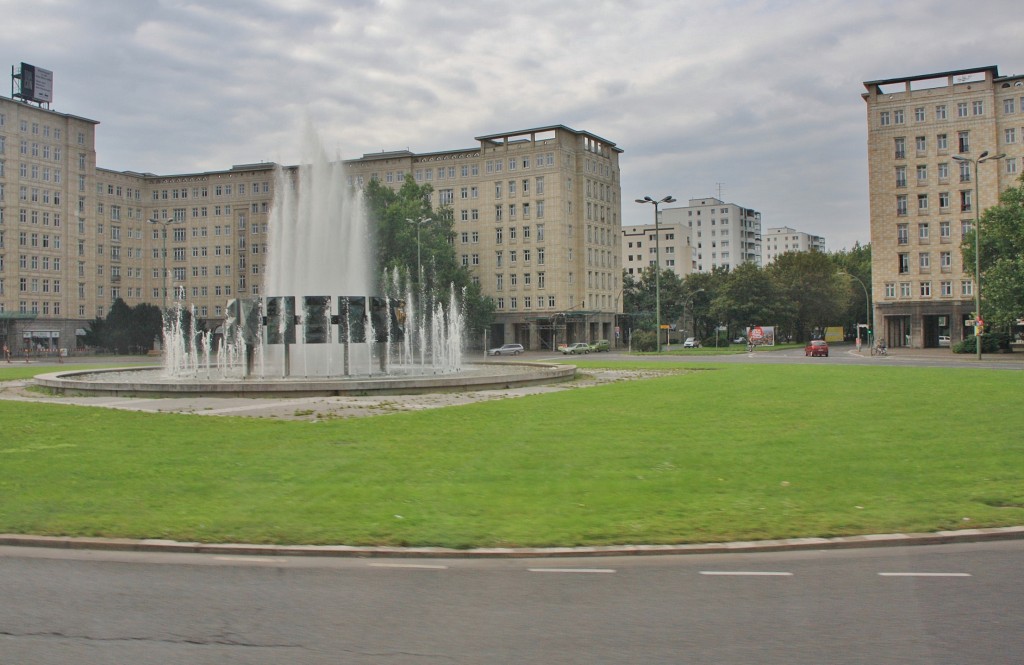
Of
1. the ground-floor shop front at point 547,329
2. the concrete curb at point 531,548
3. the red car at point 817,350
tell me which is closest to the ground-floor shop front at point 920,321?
the red car at point 817,350

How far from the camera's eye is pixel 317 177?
120ft

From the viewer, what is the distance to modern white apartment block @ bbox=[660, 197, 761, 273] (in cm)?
17588

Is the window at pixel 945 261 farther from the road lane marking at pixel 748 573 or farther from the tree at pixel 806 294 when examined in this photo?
the road lane marking at pixel 748 573

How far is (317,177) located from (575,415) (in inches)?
895

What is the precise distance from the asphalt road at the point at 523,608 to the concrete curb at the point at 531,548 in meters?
0.14

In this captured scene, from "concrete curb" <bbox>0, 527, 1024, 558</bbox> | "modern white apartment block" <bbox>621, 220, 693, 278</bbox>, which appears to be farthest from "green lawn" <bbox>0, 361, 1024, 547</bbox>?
"modern white apartment block" <bbox>621, 220, 693, 278</bbox>

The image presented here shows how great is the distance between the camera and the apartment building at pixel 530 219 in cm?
9294

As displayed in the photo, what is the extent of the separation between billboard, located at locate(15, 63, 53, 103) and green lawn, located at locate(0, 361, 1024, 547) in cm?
8207

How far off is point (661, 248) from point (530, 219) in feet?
241

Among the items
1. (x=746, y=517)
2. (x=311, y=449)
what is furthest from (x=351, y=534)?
(x=311, y=449)

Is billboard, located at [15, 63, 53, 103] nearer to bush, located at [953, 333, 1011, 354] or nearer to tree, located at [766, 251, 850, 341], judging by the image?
tree, located at [766, 251, 850, 341]

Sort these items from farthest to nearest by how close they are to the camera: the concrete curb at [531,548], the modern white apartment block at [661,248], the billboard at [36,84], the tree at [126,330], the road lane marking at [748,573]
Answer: the modern white apartment block at [661,248], the tree at [126,330], the billboard at [36,84], the concrete curb at [531,548], the road lane marking at [748,573]

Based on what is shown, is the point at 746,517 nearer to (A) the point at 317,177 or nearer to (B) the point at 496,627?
(B) the point at 496,627

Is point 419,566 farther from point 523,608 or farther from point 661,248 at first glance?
point 661,248
